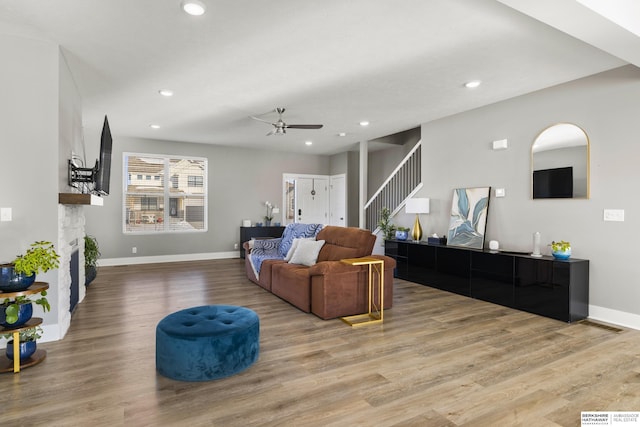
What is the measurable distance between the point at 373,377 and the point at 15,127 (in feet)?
12.0

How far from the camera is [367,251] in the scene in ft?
14.6

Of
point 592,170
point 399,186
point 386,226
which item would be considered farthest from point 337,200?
point 592,170

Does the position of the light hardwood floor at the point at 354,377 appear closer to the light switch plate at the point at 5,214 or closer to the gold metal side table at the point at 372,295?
the gold metal side table at the point at 372,295

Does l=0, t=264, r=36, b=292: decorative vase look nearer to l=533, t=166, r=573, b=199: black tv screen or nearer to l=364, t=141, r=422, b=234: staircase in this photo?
l=533, t=166, r=573, b=199: black tv screen

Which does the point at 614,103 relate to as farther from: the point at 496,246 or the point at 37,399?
the point at 37,399

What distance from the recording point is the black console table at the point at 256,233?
8312 millimetres

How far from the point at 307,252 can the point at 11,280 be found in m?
3.01

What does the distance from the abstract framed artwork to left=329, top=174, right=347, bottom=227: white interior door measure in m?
4.02

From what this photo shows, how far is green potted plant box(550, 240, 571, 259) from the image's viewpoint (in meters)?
3.96

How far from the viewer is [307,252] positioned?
4762 mm

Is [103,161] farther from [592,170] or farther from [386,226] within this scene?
[592,170]

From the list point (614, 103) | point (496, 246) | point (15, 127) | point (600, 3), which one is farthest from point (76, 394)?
point (614, 103)

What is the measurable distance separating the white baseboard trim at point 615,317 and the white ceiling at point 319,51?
2540 millimetres

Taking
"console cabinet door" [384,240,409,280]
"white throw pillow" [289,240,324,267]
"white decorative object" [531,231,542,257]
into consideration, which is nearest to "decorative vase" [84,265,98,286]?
"white throw pillow" [289,240,324,267]
